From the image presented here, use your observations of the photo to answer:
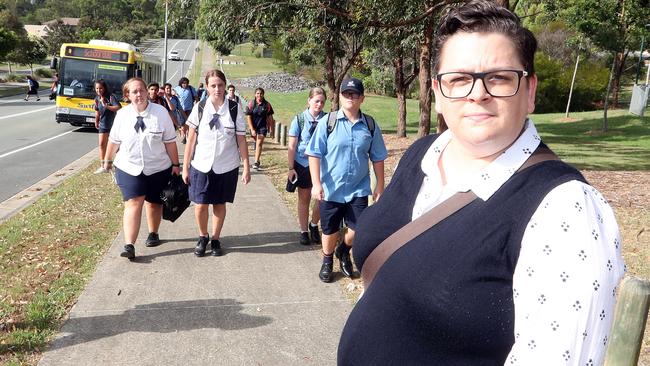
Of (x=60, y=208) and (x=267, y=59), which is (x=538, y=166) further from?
(x=267, y=59)

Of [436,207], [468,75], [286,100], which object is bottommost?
[286,100]

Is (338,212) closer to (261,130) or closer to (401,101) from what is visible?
(261,130)

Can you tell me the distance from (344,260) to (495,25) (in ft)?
14.2

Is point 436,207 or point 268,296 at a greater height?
point 436,207

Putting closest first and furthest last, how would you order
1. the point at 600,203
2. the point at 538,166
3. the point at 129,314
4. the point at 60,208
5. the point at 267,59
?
the point at 600,203
the point at 538,166
the point at 129,314
the point at 60,208
the point at 267,59

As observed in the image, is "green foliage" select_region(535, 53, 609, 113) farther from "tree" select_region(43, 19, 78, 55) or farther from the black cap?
"tree" select_region(43, 19, 78, 55)

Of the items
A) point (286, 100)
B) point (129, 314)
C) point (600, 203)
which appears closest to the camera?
point (600, 203)

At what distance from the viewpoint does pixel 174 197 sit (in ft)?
20.0

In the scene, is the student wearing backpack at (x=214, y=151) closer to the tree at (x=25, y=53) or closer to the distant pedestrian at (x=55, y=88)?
the distant pedestrian at (x=55, y=88)

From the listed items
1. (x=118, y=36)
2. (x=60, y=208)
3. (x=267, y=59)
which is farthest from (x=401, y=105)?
(x=118, y=36)

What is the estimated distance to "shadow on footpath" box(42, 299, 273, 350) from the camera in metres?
4.16

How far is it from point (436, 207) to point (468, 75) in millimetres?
350

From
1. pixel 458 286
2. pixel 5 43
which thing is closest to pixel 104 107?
pixel 458 286

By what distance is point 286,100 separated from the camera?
135ft
